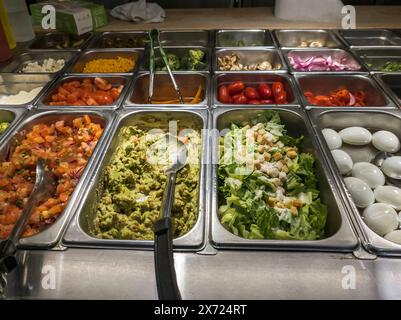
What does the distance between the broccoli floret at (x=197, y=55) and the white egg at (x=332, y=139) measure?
1.22 metres

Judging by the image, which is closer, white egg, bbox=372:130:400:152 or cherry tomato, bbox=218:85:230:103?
white egg, bbox=372:130:400:152

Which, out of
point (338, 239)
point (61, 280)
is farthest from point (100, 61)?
point (338, 239)

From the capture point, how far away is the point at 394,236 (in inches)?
47.3

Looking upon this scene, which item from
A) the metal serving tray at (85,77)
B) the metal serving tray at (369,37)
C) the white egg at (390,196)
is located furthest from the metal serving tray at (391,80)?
the metal serving tray at (85,77)

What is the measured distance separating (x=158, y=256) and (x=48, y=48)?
8.58 feet

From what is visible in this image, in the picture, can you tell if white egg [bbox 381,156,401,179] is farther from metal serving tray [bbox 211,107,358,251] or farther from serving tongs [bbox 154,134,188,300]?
serving tongs [bbox 154,134,188,300]

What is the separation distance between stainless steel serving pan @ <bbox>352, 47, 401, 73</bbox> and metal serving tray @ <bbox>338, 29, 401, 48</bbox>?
25cm

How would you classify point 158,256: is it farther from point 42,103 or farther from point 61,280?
point 42,103

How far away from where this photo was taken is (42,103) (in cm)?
199

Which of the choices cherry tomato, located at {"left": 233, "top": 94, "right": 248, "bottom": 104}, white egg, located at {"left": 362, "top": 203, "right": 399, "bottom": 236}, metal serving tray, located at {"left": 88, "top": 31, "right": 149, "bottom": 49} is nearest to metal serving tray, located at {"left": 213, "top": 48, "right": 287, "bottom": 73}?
cherry tomato, located at {"left": 233, "top": 94, "right": 248, "bottom": 104}

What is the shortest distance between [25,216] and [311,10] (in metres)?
2.95

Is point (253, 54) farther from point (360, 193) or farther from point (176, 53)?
point (360, 193)

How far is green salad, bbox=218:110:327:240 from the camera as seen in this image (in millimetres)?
1270
